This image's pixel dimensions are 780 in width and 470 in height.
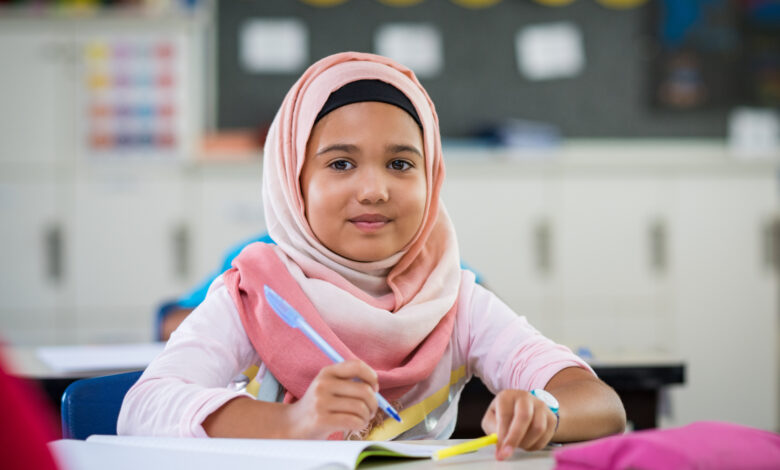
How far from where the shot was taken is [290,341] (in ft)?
3.52

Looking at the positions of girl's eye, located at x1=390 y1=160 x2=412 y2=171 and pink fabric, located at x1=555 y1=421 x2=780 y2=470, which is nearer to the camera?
pink fabric, located at x1=555 y1=421 x2=780 y2=470

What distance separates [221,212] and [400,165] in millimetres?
2414

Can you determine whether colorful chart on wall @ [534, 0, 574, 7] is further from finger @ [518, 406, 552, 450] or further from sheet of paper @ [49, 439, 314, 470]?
sheet of paper @ [49, 439, 314, 470]

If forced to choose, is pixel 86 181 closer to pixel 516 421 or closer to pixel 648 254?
pixel 648 254

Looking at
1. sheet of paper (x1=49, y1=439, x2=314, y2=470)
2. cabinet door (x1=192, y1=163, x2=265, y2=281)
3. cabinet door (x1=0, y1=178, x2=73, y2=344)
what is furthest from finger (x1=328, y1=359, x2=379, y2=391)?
cabinet door (x1=0, y1=178, x2=73, y2=344)

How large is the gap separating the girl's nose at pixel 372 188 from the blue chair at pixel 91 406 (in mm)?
403

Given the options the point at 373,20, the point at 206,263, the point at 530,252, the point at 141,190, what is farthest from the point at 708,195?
the point at 141,190

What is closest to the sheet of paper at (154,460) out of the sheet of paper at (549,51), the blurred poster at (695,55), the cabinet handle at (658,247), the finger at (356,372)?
the finger at (356,372)

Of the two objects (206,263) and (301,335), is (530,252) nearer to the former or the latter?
(206,263)

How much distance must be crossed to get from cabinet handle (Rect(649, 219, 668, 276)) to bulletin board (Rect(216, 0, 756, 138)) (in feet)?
1.82

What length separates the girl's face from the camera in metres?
1.11

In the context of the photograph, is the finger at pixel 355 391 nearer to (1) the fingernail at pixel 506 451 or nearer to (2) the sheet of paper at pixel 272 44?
(1) the fingernail at pixel 506 451

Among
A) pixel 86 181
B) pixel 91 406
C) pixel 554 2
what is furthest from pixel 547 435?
pixel 554 2

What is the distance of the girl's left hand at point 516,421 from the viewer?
82 centimetres
